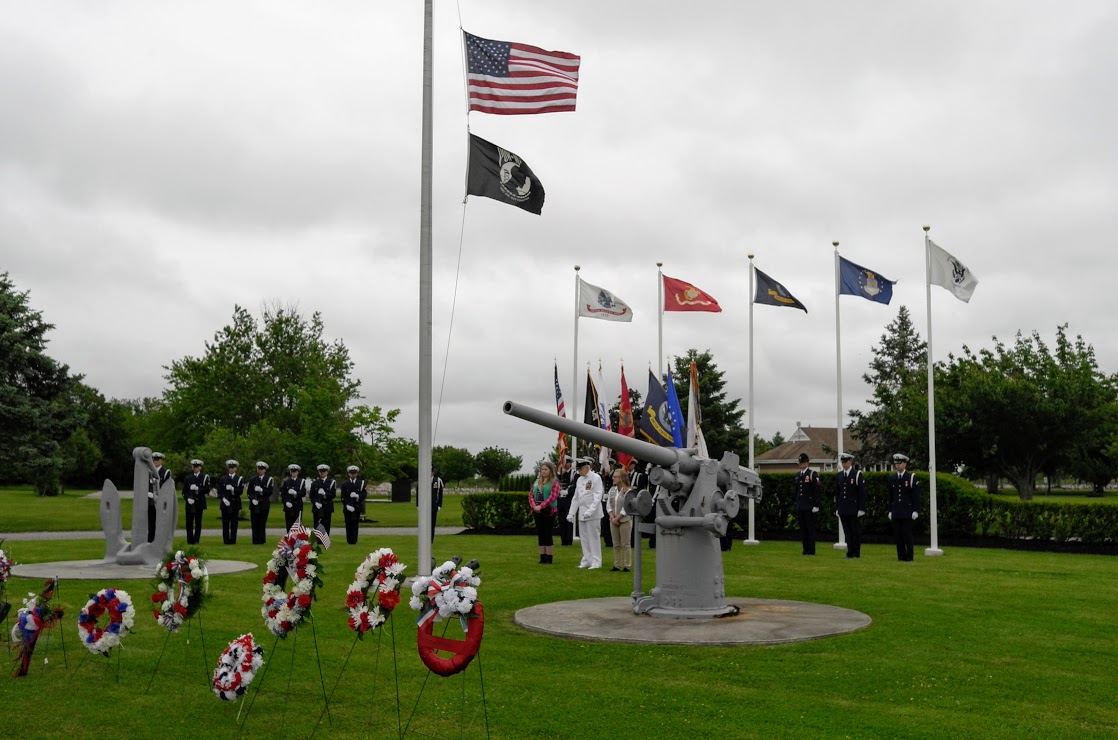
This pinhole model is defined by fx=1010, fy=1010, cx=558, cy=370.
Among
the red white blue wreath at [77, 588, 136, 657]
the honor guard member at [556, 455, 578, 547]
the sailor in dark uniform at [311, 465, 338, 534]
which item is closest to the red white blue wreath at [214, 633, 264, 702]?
the red white blue wreath at [77, 588, 136, 657]

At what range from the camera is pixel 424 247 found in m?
12.7

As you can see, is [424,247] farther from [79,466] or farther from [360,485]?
[79,466]

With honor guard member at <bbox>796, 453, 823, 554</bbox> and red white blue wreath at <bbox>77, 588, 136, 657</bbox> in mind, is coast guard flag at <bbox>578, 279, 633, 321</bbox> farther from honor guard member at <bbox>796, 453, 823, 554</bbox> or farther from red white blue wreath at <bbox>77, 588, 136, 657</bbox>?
red white blue wreath at <bbox>77, 588, 136, 657</bbox>

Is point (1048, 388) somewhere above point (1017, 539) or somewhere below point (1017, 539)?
above

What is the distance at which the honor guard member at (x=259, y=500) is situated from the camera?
21688 mm

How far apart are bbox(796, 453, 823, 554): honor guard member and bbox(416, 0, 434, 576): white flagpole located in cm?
948

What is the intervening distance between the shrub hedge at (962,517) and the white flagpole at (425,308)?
13101mm

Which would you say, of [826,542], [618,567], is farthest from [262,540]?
[826,542]

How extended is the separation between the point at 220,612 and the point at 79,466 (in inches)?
2661

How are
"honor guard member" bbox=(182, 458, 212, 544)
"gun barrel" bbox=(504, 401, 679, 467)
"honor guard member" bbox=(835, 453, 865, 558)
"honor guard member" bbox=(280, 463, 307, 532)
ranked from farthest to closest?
"honor guard member" bbox=(182, 458, 212, 544)
"honor guard member" bbox=(280, 463, 307, 532)
"honor guard member" bbox=(835, 453, 865, 558)
"gun barrel" bbox=(504, 401, 679, 467)

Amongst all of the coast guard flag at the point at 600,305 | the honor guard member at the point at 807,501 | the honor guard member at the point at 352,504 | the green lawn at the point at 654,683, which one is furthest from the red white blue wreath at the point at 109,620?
the coast guard flag at the point at 600,305

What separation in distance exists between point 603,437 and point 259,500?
46.5 feet

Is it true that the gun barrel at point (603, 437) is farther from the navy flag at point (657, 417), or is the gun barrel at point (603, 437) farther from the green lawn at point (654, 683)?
the navy flag at point (657, 417)

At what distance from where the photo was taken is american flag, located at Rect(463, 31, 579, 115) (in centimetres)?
1282
